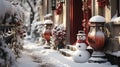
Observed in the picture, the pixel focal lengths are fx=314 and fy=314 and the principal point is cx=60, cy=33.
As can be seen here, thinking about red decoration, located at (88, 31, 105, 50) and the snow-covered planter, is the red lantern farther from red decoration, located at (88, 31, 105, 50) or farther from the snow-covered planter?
the snow-covered planter

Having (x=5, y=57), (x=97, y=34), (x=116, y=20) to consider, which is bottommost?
(x=5, y=57)

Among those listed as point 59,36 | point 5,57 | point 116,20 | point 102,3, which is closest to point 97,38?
point 116,20

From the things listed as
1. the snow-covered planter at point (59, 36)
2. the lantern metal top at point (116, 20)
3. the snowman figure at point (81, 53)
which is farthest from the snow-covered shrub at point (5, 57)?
the snow-covered planter at point (59, 36)

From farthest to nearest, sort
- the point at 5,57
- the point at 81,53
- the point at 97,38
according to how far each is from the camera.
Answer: the point at 81,53 < the point at 97,38 < the point at 5,57

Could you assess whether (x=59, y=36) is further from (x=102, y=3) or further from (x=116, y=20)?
(x=116, y=20)

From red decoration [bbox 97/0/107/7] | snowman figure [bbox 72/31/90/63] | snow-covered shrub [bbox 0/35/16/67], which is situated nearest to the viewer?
snow-covered shrub [bbox 0/35/16/67]

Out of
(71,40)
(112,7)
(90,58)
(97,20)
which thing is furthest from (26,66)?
(71,40)

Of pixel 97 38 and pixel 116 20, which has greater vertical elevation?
pixel 116 20

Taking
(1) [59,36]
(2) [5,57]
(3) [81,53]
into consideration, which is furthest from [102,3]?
(1) [59,36]

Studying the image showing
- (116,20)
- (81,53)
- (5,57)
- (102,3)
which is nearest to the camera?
(5,57)

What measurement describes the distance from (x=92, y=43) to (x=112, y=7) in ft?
4.22

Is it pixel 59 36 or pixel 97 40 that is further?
pixel 59 36

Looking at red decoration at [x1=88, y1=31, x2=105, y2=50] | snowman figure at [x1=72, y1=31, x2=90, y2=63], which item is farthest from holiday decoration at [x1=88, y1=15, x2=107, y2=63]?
snowman figure at [x1=72, y1=31, x2=90, y2=63]

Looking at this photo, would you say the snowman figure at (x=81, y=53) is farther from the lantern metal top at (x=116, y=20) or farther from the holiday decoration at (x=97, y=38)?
the lantern metal top at (x=116, y=20)
